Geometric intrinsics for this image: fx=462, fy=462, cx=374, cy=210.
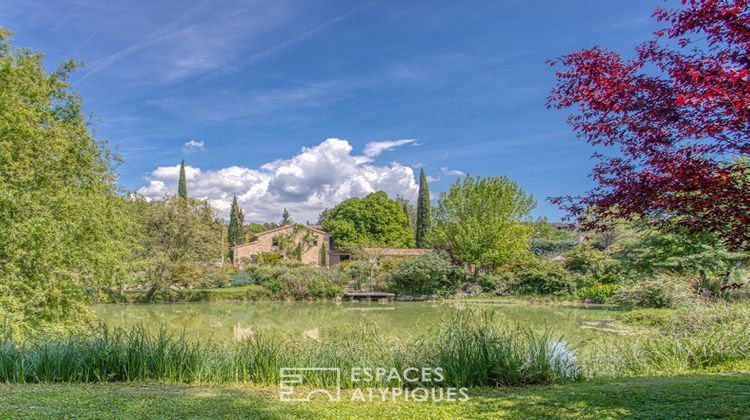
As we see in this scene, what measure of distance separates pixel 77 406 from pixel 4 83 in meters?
8.97

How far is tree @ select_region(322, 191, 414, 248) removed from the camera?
4491 centimetres

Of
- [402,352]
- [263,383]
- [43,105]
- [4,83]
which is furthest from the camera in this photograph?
[43,105]

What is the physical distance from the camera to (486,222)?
2767 cm

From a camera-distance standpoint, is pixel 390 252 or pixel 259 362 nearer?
pixel 259 362

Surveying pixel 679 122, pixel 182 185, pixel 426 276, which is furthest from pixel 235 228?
pixel 679 122

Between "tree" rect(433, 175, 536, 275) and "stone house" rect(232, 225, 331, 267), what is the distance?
14354 millimetres

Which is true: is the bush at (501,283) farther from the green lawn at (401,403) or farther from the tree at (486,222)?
the green lawn at (401,403)

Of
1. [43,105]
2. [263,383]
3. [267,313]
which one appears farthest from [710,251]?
[43,105]

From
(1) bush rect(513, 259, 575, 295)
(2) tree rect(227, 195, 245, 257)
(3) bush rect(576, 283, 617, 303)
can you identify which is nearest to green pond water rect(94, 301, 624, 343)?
(3) bush rect(576, 283, 617, 303)

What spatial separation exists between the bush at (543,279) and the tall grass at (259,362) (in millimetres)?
19269

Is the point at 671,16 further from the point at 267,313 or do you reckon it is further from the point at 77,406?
the point at 267,313

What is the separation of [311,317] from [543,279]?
13.0 m

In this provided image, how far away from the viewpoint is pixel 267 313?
20.8m

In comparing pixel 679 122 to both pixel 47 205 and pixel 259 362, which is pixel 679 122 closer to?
pixel 259 362
